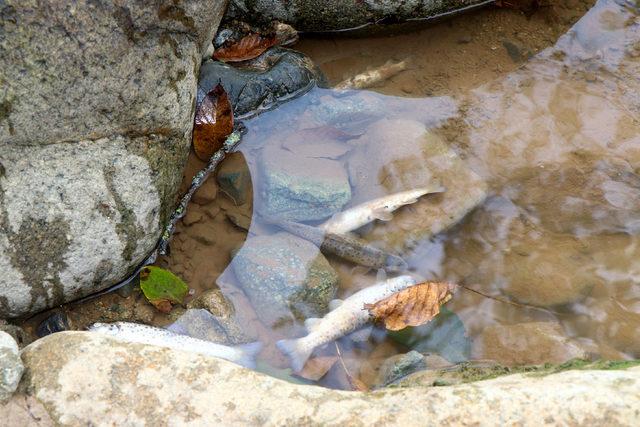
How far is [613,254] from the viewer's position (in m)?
4.91

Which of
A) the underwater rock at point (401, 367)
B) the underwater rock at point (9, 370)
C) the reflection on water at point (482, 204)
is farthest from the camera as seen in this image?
the reflection on water at point (482, 204)

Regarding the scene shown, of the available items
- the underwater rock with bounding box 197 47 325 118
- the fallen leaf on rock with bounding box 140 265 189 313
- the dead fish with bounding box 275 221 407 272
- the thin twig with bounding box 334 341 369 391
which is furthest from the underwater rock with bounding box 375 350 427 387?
the underwater rock with bounding box 197 47 325 118

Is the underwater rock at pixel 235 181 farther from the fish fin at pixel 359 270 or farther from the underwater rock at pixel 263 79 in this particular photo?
the fish fin at pixel 359 270

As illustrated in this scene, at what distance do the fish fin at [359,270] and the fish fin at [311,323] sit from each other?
1.73 feet

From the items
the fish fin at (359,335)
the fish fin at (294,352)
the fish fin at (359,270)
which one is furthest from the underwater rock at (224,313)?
the fish fin at (359,270)

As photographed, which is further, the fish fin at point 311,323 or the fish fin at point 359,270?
the fish fin at point 359,270

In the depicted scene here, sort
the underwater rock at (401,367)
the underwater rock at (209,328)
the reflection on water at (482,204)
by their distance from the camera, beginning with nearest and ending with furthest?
the underwater rock at (401,367)
the underwater rock at (209,328)
the reflection on water at (482,204)

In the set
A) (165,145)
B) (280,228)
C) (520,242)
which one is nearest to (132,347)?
(165,145)

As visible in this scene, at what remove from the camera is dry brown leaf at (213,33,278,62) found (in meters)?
5.79

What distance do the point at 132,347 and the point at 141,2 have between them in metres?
2.07

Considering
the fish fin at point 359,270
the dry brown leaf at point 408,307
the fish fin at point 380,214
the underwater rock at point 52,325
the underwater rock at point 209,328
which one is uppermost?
the underwater rock at point 52,325

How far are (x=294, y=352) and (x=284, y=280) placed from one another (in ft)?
1.85

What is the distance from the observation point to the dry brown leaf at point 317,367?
14.3ft

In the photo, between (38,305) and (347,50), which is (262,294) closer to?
(38,305)
